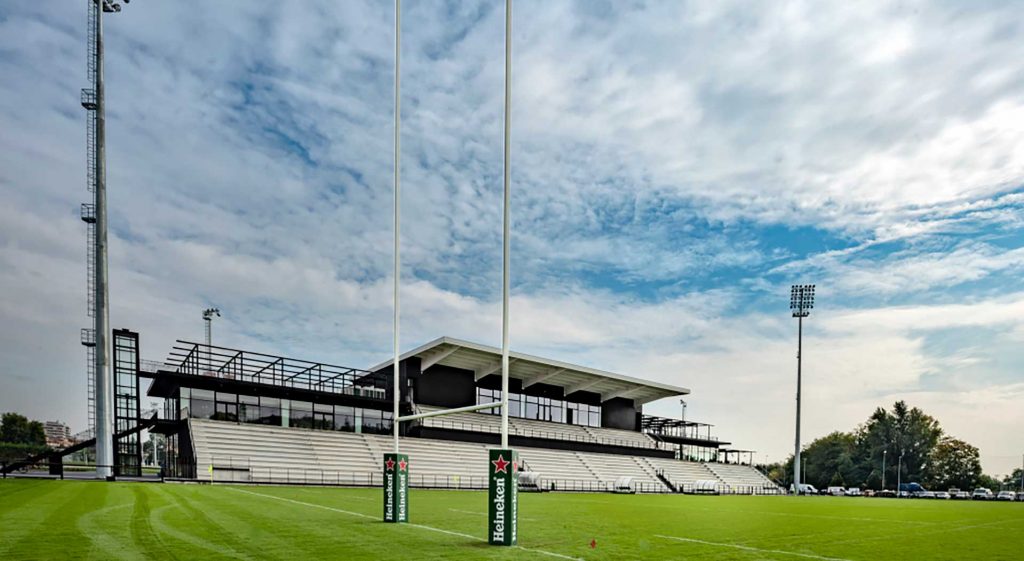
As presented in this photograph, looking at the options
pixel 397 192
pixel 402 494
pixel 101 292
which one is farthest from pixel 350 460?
pixel 397 192

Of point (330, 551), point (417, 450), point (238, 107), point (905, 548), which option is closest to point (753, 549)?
point (905, 548)

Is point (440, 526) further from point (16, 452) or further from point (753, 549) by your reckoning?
point (16, 452)

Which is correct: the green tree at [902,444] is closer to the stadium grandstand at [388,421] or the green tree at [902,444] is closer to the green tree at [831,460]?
the green tree at [831,460]

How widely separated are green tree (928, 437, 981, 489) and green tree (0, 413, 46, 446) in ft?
422

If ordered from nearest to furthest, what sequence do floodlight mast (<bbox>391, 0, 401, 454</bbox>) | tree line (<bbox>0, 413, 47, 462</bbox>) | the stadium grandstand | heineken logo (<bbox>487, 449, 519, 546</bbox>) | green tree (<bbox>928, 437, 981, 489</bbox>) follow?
heineken logo (<bbox>487, 449, 519, 546</bbox>), floodlight mast (<bbox>391, 0, 401, 454</bbox>), the stadium grandstand, green tree (<bbox>928, 437, 981, 489</bbox>), tree line (<bbox>0, 413, 47, 462</bbox>)

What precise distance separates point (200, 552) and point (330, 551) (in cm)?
166

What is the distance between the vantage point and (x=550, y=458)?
52156 millimetres

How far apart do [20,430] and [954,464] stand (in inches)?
5407

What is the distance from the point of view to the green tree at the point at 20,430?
9612 cm

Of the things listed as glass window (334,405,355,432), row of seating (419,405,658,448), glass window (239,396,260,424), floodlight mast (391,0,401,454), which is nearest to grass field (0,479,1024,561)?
floodlight mast (391,0,401,454)

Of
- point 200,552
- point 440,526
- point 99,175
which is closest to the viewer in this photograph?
point 200,552

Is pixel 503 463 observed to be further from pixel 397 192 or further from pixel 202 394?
pixel 202 394

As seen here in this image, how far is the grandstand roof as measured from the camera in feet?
158

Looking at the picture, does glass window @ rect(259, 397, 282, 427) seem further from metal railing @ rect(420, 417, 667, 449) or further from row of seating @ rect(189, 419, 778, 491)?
metal railing @ rect(420, 417, 667, 449)
